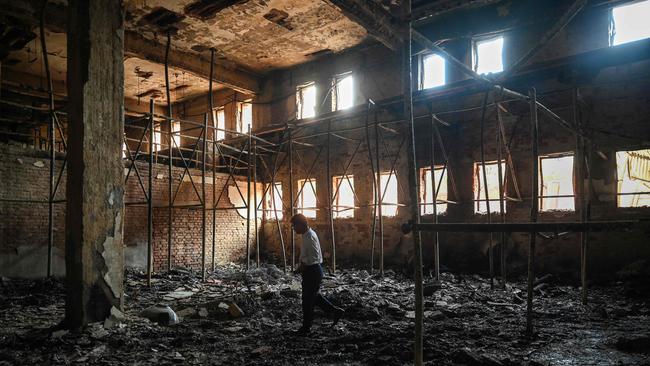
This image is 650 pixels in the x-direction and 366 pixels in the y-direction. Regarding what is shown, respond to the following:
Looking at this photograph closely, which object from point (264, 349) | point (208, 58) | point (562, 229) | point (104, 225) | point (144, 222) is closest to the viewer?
point (562, 229)

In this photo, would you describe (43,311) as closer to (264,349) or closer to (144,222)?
(264,349)

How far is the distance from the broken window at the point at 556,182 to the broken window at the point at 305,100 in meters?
7.95

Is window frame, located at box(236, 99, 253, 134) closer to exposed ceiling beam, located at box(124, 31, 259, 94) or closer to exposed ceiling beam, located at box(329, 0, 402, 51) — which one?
exposed ceiling beam, located at box(124, 31, 259, 94)

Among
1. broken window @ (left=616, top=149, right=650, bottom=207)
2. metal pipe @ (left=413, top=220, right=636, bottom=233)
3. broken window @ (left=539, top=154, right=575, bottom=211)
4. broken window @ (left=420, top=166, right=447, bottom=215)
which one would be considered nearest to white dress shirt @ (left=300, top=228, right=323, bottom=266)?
metal pipe @ (left=413, top=220, right=636, bottom=233)

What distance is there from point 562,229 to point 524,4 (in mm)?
9944

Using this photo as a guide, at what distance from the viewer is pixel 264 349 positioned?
467 centimetres

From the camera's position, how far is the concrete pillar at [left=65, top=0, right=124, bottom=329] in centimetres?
497

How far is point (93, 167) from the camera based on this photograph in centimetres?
512

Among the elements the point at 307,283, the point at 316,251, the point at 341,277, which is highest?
the point at 316,251

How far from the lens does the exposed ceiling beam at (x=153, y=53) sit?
10.2 metres

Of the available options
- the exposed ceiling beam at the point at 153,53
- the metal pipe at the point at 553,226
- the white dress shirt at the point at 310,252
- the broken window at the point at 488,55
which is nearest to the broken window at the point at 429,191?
the broken window at the point at 488,55

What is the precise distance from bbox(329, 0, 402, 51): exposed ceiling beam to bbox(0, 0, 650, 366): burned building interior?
0.06 ft

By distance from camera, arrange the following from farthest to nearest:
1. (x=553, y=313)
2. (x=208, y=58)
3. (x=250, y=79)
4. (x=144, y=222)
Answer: (x=250, y=79), (x=208, y=58), (x=144, y=222), (x=553, y=313)

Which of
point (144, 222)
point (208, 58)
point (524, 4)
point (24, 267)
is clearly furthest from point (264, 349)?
point (208, 58)
